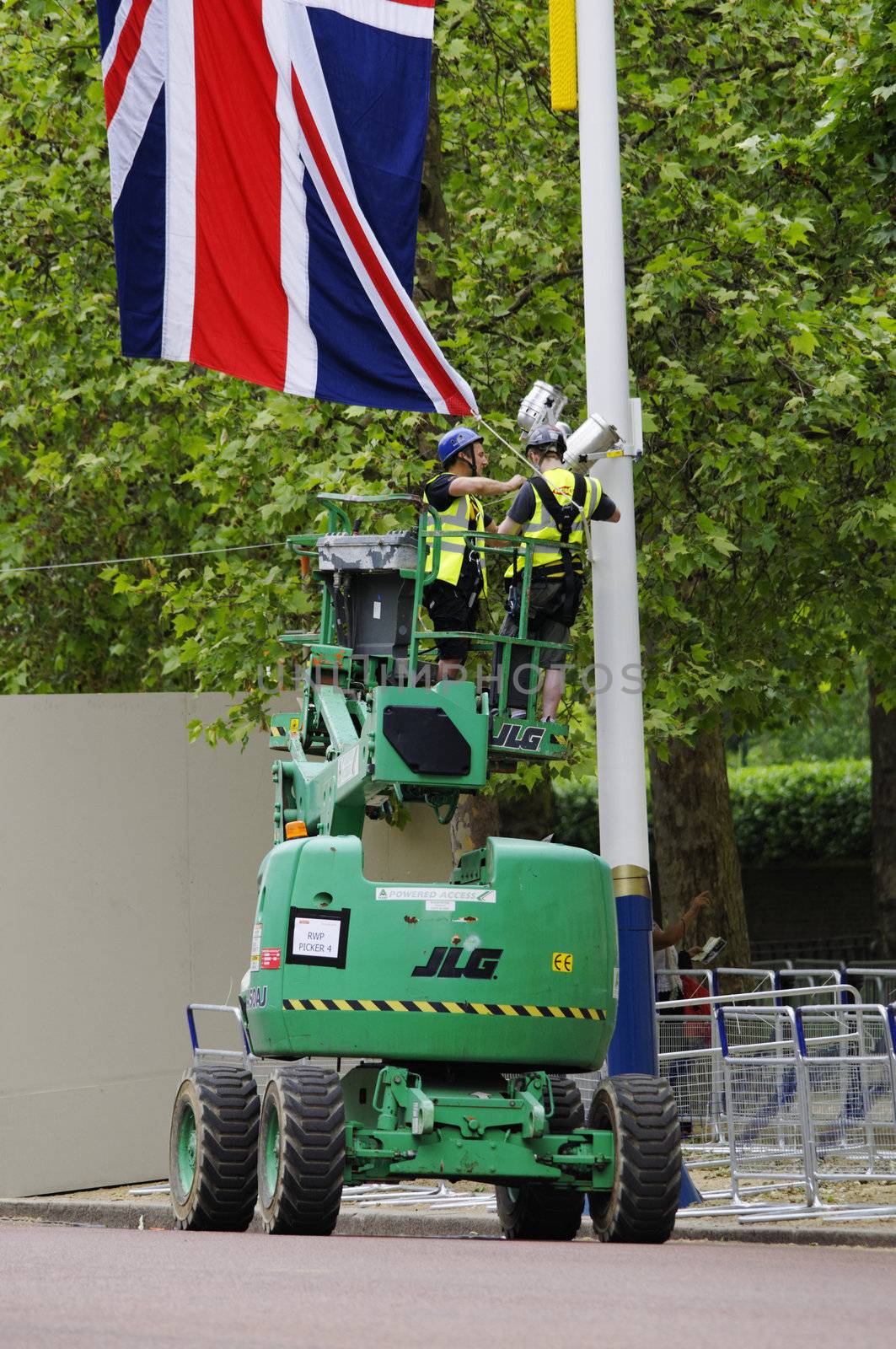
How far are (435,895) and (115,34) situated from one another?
5.68 meters

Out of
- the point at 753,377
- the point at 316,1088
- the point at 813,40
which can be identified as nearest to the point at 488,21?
the point at 813,40

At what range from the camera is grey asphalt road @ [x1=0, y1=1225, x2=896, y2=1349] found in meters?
6.45

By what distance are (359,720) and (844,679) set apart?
28.9 feet

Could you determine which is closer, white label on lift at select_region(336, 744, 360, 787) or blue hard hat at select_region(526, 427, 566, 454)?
white label on lift at select_region(336, 744, 360, 787)

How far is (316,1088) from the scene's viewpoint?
405 inches

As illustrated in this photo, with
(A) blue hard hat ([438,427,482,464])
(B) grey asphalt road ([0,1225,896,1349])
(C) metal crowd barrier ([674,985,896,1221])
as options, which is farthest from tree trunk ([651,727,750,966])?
(B) grey asphalt road ([0,1225,896,1349])

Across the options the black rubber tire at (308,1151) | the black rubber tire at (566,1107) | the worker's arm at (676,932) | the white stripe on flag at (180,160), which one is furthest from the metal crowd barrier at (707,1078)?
the white stripe on flag at (180,160)

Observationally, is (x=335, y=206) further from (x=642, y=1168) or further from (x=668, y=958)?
(x=668, y=958)

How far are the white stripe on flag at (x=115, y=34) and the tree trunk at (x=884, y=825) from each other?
57.7ft

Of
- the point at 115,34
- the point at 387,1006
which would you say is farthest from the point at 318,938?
the point at 115,34

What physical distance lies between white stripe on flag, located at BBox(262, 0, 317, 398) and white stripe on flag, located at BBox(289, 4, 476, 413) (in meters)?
0.07

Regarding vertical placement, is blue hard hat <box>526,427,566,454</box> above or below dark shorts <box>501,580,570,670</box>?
above

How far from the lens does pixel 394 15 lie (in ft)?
44.0

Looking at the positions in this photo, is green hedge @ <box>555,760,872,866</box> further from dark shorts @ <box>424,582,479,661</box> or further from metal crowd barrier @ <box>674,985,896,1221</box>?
dark shorts @ <box>424,582,479,661</box>
